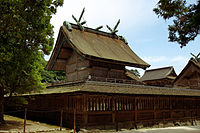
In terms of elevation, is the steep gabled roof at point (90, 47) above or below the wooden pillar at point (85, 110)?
above

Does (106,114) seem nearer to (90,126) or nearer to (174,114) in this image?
(90,126)

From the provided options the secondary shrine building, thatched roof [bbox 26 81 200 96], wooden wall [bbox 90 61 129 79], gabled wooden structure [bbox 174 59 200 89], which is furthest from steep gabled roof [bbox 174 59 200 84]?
wooden wall [bbox 90 61 129 79]

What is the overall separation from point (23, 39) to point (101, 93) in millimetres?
A: 6612

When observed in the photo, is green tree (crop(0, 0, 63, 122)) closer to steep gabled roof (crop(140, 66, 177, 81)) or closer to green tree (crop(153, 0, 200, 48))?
green tree (crop(153, 0, 200, 48))

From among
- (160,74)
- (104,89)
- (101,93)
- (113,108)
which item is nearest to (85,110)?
(101,93)

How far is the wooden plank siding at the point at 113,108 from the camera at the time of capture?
13.4 meters

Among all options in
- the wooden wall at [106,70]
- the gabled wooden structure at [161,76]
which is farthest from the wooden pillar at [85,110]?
the gabled wooden structure at [161,76]

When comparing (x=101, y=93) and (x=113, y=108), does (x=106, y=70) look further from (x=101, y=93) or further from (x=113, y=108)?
(x=101, y=93)

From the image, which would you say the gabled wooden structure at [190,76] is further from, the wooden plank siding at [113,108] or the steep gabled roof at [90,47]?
the steep gabled roof at [90,47]

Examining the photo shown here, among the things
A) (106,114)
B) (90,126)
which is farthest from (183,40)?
(90,126)

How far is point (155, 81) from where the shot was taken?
152 ft

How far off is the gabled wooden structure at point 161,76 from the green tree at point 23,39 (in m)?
33.4

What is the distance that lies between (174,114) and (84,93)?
37.3 feet

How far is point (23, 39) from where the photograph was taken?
1321 centimetres
